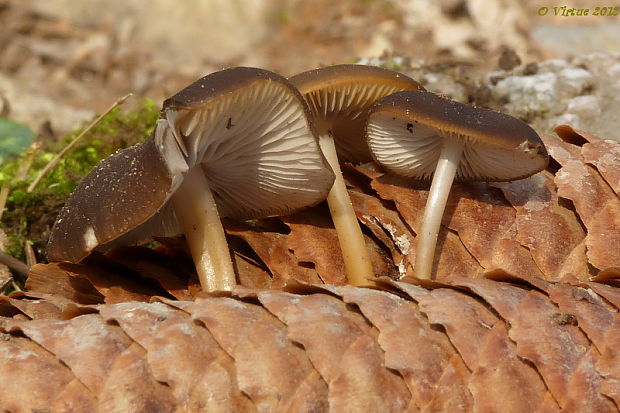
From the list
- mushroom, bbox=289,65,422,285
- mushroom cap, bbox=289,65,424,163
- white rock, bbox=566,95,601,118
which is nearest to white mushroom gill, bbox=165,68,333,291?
mushroom, bbox=289,65,422,285

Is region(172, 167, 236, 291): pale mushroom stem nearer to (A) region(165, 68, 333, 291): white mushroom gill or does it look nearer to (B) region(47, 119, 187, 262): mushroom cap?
(A) region(165, 68, 333, 291): white mushroom gill

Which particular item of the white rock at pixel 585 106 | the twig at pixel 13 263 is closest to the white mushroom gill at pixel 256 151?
the twig at pixel 13 263

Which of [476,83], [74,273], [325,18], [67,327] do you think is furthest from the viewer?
[325,18]

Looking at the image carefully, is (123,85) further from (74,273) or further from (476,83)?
(74,273)

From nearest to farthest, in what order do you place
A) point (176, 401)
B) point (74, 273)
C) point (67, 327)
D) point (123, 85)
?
point (176, 401), point (67, 327), point (74, 273), point (123, 85)

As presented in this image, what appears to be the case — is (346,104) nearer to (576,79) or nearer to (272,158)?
(272,158)

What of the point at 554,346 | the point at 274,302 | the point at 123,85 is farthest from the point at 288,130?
the point at 123,85
